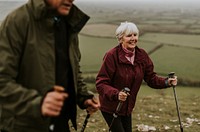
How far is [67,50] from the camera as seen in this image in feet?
12.2

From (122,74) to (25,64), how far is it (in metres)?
2.90

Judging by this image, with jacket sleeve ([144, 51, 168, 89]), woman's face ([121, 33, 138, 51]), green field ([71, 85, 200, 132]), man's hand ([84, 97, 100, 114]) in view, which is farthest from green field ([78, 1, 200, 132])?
man's hand ([84, 97, 100, 114])

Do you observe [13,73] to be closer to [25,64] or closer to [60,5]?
[25,64]

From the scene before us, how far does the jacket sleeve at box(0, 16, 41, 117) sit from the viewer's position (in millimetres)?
3055

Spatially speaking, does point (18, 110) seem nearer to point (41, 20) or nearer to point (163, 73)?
point (41, 20)

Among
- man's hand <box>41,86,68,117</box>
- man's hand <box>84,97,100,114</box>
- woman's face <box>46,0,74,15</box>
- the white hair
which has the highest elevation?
woman's face <box>46,0,74,15</box>

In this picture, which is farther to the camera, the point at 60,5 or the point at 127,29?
the point at 127,29

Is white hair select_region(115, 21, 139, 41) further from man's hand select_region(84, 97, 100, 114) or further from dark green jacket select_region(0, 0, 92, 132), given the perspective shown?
dark green jacket select_region(0, 0, 92, 132)

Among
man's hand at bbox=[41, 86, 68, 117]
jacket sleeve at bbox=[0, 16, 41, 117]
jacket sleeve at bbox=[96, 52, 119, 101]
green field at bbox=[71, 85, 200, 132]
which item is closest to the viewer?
man's hand at bbox=[41, 86, 68, 117]

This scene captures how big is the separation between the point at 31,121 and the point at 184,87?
20037mm

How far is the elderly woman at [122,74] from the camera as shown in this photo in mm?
6051

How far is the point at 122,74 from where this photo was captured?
6035 mm

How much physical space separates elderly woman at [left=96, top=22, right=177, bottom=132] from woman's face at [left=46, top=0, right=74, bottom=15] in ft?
8.65

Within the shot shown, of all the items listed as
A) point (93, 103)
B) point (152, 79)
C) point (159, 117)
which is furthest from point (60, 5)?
point (159, 117)
